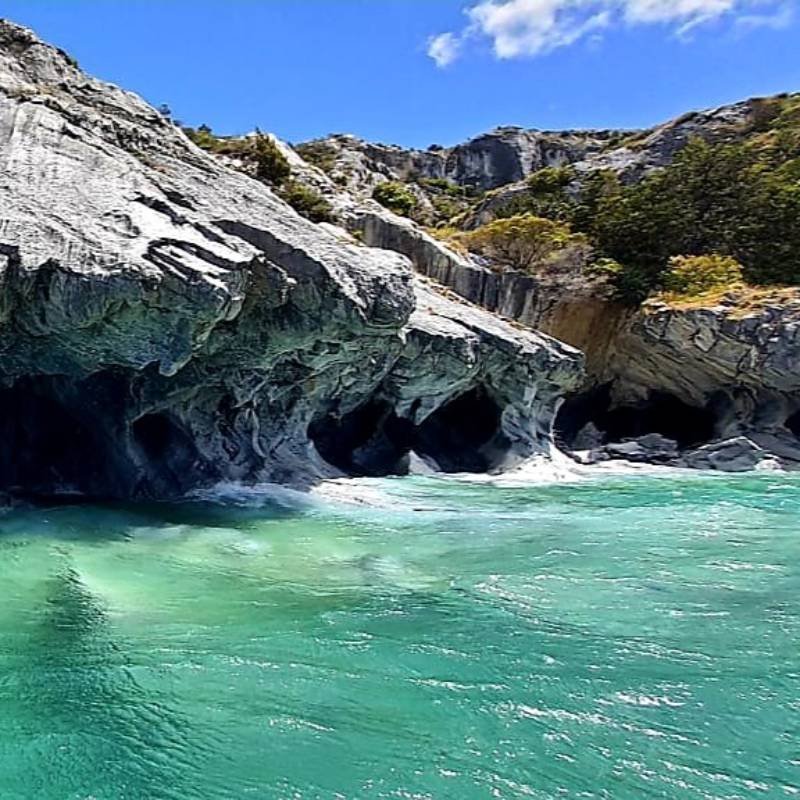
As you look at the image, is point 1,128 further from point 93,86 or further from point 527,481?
point 527,481

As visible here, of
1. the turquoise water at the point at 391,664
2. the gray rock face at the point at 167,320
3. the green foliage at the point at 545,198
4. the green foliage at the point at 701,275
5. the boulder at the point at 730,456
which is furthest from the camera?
the green foliage at the point at 545,198

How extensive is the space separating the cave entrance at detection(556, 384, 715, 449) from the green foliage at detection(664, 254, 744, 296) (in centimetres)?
542

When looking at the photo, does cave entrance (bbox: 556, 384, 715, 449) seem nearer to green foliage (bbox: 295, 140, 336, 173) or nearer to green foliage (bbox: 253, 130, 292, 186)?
green foliage (bbox: 253, 130, 292, 186)

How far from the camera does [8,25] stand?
2431 centimetres

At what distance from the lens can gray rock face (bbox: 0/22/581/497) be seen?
16.8 meters

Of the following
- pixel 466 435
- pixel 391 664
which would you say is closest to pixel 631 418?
pixel 466 435

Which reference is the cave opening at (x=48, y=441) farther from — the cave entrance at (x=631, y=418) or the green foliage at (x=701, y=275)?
the green foliage at (x=701, y=275)

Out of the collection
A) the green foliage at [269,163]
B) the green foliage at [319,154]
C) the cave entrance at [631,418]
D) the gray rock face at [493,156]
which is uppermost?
the gray rock face at [493,156]

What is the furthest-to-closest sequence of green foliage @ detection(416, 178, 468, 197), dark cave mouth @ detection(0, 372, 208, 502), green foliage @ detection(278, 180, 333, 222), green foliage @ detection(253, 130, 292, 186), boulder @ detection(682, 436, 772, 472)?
1. green foliage @ detection(416, 178, 468, 197)
2. green foliage @ detection(253, 130, 292, 186)
3. green foliage @ detection(278, 180, 333, 222)
4. boulder @ detection(682, 436, 772, 472)
5. dark cave mouth @ detection(0, 372, 208, 502)

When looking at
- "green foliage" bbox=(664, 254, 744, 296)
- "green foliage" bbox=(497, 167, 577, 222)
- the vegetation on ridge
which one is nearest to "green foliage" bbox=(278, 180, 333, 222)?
Answer: the vegetation on ridge

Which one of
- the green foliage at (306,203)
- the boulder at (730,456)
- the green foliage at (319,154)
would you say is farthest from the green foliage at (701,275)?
the green foliage at (319,154)

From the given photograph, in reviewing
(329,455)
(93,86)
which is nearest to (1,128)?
(93,86)

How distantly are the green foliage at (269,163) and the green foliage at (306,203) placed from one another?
1.18m

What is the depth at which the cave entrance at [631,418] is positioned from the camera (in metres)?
40.7
